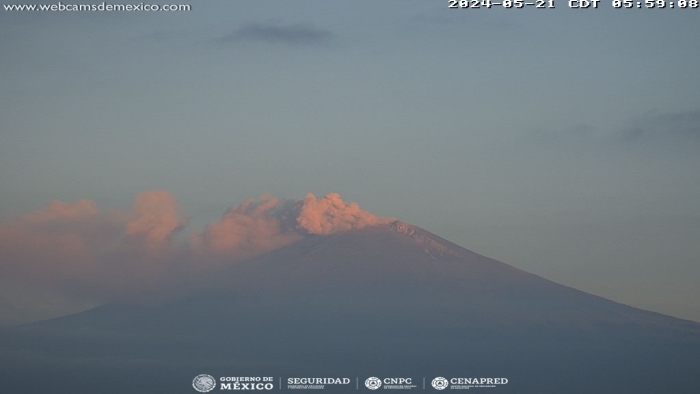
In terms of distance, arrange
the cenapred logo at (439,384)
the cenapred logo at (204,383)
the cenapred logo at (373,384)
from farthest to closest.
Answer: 1. the cenapred logo at (439,384)
2. the cenapred logo at (373,384)
3. the cenapred logo at (204,383)

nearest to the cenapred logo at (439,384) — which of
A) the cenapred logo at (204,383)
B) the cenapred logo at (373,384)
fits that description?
the cenapred logo at (373,384)

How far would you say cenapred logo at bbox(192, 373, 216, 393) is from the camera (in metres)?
52.5

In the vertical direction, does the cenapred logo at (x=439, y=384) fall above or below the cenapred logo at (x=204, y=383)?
above

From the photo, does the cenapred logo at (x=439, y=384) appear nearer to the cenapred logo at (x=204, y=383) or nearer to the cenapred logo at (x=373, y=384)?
the cenapred logo at (x=373, y=384)

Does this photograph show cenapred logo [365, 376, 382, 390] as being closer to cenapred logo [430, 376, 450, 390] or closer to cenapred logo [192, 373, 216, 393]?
cenapred logo [430, 376, 450, 390]

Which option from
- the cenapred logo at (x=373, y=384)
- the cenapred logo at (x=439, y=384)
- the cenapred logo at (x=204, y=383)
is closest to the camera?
the cenapred logo at (x=204, y=383)

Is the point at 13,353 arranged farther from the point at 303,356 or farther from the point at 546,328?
the point at 546,328

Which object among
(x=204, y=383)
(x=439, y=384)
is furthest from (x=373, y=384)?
(x=204, y=383)

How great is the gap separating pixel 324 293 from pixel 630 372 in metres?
24.2

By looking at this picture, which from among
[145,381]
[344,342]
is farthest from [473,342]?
[145,381]

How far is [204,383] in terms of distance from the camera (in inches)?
2078

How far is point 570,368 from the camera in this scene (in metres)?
89.2

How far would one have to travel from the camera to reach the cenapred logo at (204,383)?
52500 mm

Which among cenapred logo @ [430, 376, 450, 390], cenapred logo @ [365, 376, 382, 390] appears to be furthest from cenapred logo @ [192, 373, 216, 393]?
cenapred logo @ [430, 376, 450, 390]
